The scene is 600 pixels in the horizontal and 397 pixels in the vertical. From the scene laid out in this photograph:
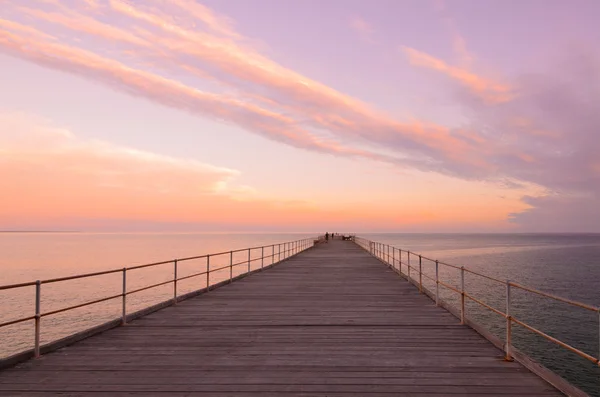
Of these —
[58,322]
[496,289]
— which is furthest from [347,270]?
[496,289]

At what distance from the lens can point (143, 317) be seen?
938 cm

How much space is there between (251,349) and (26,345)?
21.6 m

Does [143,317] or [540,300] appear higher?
[143,317]

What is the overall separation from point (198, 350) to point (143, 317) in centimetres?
306

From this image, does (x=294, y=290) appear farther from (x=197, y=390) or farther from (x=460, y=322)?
(x=197, y=390)

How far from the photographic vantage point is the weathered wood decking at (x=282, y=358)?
17.1ft

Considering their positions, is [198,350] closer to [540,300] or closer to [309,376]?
[309,376]

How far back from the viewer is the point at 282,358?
643 centimetres

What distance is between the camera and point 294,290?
1393 centimetres

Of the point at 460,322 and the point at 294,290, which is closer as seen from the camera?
the point at 460,322

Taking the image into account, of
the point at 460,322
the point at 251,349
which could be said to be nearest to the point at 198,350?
the point at 251,349

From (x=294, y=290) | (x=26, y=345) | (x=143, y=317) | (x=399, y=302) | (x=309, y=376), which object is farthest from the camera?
(x=26, y=345)

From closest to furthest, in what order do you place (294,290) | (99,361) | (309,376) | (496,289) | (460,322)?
(309,376) < (99,361) < (460,322) < (294,290) < (496,289)

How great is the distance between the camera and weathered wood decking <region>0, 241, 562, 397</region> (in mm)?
5207
